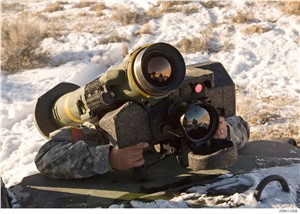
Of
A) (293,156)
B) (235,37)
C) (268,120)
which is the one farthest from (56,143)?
(235,37)

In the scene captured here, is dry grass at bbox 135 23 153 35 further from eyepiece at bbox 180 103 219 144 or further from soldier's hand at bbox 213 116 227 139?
eyepiece at bbox 180 103 219 144

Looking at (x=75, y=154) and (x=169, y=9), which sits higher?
(x=169, y=9)

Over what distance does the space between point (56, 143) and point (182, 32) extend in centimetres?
494

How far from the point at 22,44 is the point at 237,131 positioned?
4.92 metres

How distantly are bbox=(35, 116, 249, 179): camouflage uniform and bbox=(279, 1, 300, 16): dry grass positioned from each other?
17.8ft

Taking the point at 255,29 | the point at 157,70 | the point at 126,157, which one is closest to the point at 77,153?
the point at 126,157

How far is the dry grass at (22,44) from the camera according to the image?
22.5 ft

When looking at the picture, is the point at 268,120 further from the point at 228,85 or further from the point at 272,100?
the point at 228,85

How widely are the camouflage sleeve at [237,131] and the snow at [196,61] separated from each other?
0.32m

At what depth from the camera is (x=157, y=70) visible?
101 inches

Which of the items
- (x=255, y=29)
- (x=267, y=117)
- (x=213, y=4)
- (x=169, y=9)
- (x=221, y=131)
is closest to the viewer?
(x=221, y=131)

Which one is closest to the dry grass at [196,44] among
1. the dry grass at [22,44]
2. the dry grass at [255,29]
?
→ the dry grass at [255,29]

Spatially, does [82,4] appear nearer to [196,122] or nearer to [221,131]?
[221,131]

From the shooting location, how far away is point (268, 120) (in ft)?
16.6
